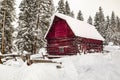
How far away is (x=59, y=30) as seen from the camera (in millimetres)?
30203

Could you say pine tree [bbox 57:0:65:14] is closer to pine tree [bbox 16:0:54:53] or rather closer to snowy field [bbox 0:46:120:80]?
pine tree [bbox 16:0:54:53]

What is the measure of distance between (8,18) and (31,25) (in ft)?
13.5

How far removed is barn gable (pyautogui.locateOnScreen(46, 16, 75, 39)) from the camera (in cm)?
2905

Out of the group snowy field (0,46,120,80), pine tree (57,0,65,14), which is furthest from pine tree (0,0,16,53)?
snowy field (0,46,120,80)

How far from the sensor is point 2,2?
109 ft

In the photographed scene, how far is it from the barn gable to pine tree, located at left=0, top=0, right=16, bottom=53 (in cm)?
705

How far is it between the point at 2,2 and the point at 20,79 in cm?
2335

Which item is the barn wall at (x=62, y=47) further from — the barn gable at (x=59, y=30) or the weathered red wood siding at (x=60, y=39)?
the barn gable at (x=59, y=30)

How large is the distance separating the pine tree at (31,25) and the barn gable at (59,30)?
11.9ft

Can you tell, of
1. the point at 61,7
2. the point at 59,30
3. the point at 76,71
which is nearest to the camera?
the point at 76,71

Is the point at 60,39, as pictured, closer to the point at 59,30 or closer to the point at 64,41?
the point at 64,41

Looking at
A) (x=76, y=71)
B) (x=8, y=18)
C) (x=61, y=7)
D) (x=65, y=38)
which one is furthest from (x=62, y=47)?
(x=61, y=7)

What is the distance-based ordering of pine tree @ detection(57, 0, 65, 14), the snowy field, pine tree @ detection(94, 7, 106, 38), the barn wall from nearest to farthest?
the snowy field
the barn wall
pine tree @ detection(57, 0, 65, 14)
pine tree @ detection(94, 7, 106, 38)

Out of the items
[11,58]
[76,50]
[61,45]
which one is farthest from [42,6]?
[11,58]
